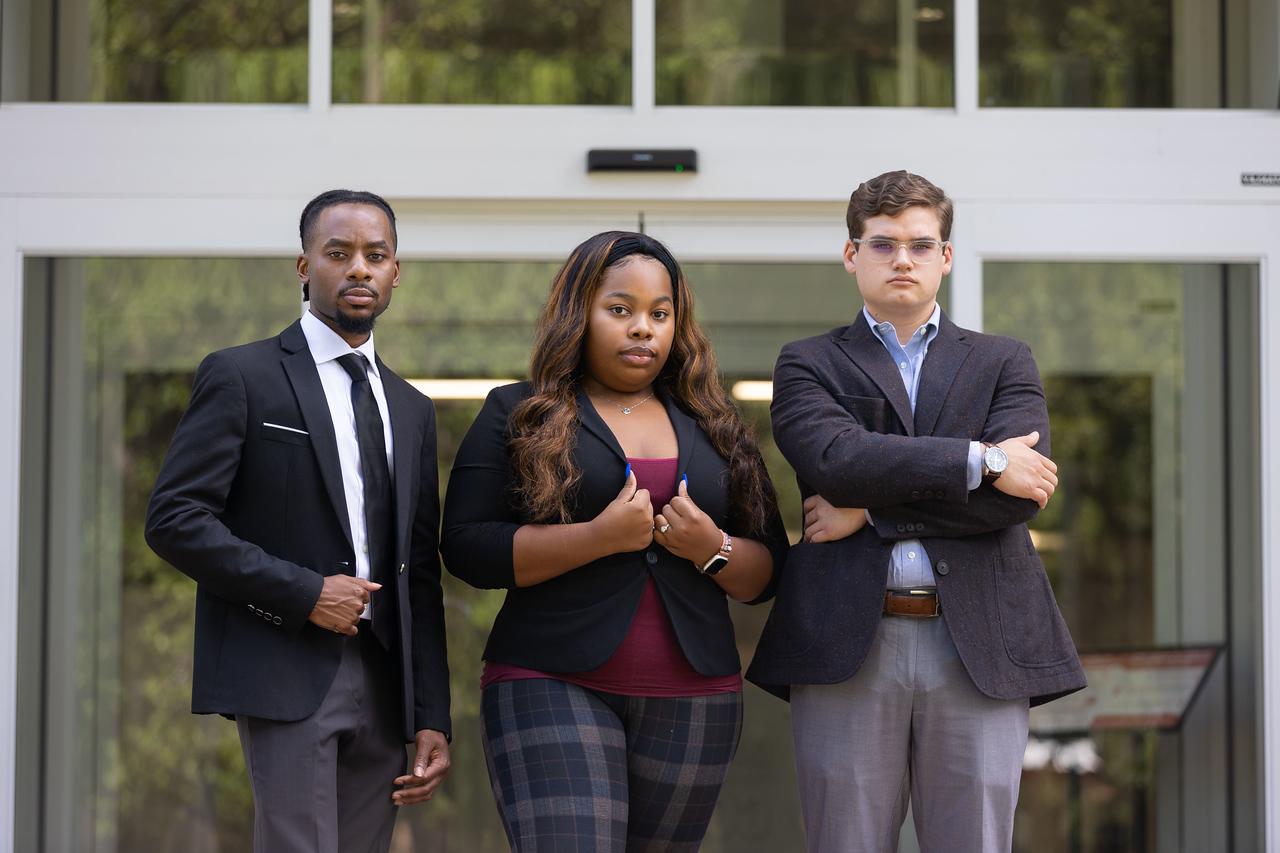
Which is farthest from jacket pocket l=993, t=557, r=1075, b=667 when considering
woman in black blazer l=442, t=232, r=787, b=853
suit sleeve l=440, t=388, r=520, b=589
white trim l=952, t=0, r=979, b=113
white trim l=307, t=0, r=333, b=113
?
white trim l=307, t=0, r=333, b=113

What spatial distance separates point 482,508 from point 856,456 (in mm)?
759

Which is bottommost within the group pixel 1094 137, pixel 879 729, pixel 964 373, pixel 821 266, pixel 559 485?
pixel 879 729

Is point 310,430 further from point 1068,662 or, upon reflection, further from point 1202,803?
point 1202,803

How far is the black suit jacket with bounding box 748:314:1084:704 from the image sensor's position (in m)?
2.87

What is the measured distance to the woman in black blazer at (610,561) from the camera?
290 cm

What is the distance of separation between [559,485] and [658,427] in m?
0.27

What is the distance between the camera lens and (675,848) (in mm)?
3047

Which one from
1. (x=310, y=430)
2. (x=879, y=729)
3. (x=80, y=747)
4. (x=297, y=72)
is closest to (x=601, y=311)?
(x=310, y=430)

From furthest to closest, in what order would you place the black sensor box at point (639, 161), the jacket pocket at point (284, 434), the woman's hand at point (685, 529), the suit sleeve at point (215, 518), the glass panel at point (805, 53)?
the glass panel at point (805, 53)
the black sensor box at point (639, 161)
the woman's hand at point (685, 529)
the jacket pocket at point (284, 434)
the suit sleeve at point (215, 518)

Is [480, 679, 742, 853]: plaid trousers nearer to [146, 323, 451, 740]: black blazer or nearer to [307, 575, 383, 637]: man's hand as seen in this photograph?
[146, 323, 451, 740]: black blazer

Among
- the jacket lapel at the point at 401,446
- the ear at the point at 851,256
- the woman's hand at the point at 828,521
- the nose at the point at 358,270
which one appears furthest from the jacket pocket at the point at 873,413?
the nose at the point at 358,270

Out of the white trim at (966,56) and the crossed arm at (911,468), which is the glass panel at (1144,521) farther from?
the crossed arm at (911,468)

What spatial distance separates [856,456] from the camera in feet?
9.48

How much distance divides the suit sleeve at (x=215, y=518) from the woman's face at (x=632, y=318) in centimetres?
72
